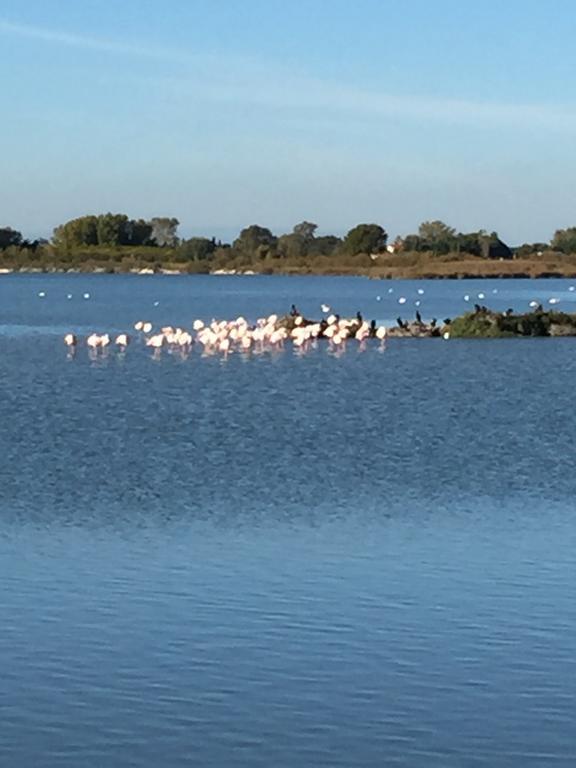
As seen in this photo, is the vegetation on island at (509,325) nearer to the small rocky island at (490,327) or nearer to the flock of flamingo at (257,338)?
the small rocky island at (490,327)

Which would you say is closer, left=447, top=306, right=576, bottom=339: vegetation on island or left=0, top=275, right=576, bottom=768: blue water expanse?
left=0, top=275, right=576, bottom=768: blue water expanse

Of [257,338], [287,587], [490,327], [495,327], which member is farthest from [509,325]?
[287,587]

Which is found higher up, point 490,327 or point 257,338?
point 490,327

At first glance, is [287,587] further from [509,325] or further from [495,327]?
[509,325]

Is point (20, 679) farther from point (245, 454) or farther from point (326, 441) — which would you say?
point (326, 441)

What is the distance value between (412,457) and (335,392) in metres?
13.0

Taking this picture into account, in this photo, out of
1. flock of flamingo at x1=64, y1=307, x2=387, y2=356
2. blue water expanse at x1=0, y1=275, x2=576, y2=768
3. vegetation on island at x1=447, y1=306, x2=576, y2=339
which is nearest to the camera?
blue water expanse at x1=0, y1=275, x2=576, y2=768

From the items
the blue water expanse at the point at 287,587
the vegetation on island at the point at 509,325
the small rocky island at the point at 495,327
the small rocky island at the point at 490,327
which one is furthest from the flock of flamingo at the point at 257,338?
the blue water expanse at the point at 287,587

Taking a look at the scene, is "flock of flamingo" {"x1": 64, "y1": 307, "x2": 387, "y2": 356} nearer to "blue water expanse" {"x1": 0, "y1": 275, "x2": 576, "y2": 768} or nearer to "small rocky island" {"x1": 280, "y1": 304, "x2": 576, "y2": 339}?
"small rocky island" {"x1": 280, "y1": 304, "x2": 576, "y2": 339}

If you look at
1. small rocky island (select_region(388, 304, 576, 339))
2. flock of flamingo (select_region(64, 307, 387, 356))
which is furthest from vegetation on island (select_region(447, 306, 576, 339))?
flock of flamingo (select_region(64, 307, 387, 356))

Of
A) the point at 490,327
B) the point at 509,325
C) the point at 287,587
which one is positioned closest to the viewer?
the point at 287,587

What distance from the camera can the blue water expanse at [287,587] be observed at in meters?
11.8

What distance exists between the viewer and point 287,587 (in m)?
16.3

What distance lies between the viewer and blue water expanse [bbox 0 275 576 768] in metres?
11.8
